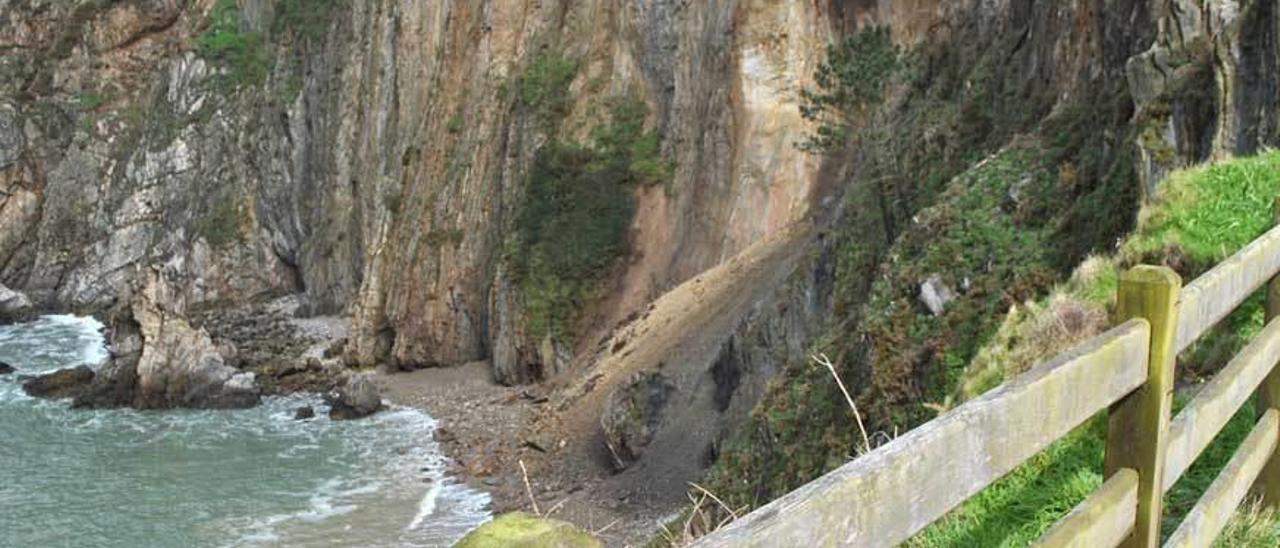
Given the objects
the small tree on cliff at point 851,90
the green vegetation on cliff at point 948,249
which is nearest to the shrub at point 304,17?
the small tree on cliff at point 851,90

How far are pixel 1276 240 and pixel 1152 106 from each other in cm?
999

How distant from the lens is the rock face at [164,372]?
41.2m

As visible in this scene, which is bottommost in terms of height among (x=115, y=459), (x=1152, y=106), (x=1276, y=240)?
(x=115, y=459)

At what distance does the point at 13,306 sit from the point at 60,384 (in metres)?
24.6

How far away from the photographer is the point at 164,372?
139 feet

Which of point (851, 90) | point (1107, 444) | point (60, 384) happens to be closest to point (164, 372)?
point (60, 384)

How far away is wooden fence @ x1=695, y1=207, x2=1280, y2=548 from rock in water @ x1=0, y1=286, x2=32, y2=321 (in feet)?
229

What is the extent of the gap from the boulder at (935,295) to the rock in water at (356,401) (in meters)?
27.0

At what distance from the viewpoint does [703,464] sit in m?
26.2

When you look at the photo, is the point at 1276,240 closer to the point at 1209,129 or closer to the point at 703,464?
the point at 1209,129

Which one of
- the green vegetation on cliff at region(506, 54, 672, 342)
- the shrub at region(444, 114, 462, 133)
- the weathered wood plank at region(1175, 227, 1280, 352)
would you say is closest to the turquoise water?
the green vegetation on cliff at region(506, 54, 672, 342)

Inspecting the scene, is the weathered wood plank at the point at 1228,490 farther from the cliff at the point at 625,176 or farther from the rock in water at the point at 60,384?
the rock in water at the point at 60,384

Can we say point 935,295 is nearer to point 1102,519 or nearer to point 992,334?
point 992,334

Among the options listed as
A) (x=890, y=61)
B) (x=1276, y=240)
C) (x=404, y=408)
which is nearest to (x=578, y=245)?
(x=404, y=408)
